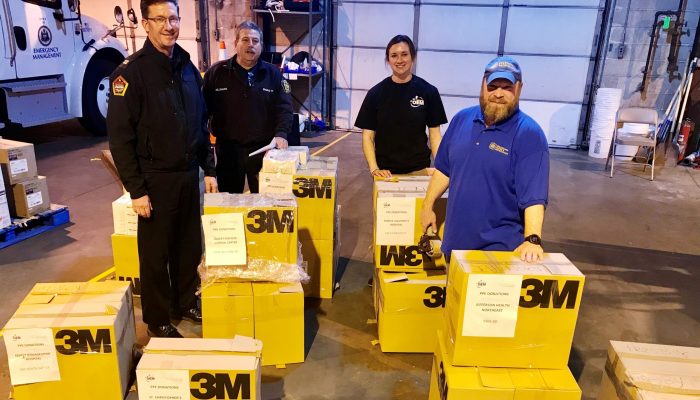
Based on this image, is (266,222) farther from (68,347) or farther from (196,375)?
(68,347)

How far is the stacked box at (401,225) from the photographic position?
280 centimetres

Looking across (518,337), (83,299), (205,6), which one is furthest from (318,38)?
(518,337)

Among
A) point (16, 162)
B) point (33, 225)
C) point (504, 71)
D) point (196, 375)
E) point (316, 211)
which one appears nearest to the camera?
point (196, 375)

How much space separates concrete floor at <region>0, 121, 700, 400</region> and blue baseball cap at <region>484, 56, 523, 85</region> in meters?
1.56

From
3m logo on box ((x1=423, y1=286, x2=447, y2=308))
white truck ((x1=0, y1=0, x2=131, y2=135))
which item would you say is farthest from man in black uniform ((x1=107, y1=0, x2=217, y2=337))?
white truck ((x1=0, y1=0, x2=131, y2=135))

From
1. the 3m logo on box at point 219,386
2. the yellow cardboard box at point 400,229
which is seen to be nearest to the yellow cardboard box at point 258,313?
the yellow cardboard box at point 400,229

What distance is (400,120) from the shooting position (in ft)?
10.6

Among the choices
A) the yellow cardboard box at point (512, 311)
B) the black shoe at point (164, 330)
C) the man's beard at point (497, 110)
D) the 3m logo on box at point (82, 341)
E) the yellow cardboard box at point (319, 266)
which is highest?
the man's beard at point (497, 110)

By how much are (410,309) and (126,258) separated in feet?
6.13

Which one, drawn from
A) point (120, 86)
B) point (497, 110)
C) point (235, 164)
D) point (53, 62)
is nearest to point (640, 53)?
point (235, 164)

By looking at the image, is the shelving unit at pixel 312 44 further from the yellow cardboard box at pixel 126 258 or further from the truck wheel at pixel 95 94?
the yellow cardboard box at pixel 126 258

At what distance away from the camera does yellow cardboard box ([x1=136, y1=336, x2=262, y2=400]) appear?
1896 mm

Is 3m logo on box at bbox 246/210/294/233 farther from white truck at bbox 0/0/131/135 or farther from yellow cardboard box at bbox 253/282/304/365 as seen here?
white truck at bbox 0/0/131/135

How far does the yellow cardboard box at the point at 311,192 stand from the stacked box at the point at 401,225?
361mm
